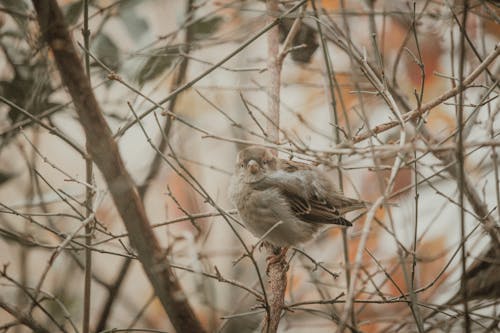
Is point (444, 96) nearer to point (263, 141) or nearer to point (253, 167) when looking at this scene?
point (253, 167)

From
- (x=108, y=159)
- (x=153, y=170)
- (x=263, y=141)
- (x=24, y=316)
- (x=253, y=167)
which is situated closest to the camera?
(x=108, y=159)

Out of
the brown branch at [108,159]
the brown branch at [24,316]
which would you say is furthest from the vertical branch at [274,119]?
the brown branch at [24,316]

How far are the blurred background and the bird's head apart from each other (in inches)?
12.2

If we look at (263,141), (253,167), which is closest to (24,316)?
(253,167)

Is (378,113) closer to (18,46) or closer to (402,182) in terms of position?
(402,182)

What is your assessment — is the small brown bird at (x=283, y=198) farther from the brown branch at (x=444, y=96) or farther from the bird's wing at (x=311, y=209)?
the brown branch at (x=444, y=96)

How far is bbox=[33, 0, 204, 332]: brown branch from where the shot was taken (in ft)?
6.21

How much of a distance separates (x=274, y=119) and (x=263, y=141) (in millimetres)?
1382

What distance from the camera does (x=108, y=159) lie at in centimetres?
Result: 192

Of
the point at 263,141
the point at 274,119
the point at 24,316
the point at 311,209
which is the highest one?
the point at 263,141

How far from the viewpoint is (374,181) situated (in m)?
5.18

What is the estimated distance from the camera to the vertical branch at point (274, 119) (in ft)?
9.89

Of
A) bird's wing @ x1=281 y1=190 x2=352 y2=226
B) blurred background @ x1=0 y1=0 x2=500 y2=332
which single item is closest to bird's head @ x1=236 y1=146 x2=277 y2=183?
bird's wing @ x1=281 y1=190 x2=352 y2=226

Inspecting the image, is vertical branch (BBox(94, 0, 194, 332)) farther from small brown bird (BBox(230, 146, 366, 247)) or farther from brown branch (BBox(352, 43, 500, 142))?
brown branch (BBox(352, 43, 500, 142))
